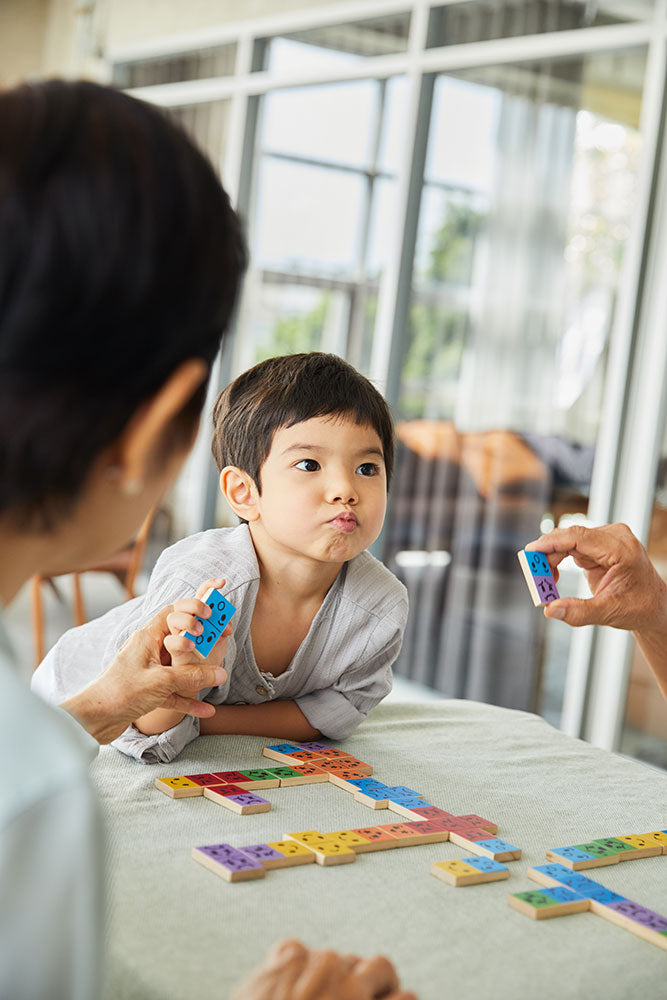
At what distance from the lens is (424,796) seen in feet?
4.38

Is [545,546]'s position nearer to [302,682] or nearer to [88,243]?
[302,682]

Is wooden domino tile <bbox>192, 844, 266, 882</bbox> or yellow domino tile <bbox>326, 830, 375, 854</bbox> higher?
wooden domino tile <bbox>192, 844, 266, 882</bbox>

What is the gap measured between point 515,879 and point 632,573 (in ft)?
1.91

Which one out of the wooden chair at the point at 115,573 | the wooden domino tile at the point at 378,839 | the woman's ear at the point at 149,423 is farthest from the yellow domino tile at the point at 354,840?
the wooden chair at the point at 115,573

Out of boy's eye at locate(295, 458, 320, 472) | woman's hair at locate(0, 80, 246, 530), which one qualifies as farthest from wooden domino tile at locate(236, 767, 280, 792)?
woman's hair at locate(0, 80, 246, 530)

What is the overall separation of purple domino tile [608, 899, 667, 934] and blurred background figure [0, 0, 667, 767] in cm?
209

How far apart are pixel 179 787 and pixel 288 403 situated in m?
0.62

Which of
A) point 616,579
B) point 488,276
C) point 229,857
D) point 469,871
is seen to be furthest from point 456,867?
point 488,276

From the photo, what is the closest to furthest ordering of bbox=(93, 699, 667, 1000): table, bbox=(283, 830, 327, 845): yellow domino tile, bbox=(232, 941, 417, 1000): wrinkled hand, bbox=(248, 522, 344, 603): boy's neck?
bbox=(232, 941, 417, 1000): wrinkled hand, bbox=(93, 699, 667, 1000): table, bbox=(283, 830, 327, 845): yellow domino tile, bbox=(248, 522, 344, 603): boy's neck

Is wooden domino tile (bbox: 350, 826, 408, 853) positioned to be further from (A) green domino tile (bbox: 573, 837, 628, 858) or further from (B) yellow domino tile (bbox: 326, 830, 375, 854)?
(A) green domino tile (bbox: 573, 837, 628, 858)

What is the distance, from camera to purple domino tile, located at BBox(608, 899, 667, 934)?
1002 mm

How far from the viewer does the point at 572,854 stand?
117cm

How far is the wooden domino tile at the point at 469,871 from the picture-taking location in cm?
106

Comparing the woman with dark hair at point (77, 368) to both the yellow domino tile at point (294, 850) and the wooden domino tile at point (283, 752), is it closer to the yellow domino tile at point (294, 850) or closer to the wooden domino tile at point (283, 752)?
the yellow domino tile at point (294, 850)
